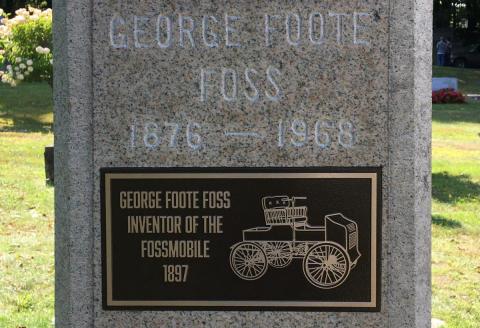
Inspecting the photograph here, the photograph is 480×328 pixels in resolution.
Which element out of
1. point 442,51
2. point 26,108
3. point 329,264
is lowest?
point 329,264

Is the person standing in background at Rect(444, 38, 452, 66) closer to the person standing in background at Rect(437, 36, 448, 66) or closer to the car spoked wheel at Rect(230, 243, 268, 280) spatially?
the person standing in background at Rect(437, 36, 448, 66)

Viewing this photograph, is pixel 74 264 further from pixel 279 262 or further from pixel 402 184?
pixel 402 184

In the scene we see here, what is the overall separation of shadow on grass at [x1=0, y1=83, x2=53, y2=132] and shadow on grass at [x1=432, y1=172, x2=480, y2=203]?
855cm

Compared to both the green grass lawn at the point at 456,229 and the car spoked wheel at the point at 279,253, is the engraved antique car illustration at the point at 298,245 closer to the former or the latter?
the car spoked wheel at the point at 279,253

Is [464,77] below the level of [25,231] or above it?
above

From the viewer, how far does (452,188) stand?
10.9 metres

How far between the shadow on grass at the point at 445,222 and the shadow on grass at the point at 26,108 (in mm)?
9991

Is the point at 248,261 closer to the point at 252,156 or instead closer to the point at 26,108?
the point at 252,156

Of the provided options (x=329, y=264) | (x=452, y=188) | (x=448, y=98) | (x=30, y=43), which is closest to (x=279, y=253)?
(x=329, y=264)

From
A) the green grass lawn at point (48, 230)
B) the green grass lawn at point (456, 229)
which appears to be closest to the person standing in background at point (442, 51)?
the green grass lawn at point (48, 230)

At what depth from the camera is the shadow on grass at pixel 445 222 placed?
8516 millimetres

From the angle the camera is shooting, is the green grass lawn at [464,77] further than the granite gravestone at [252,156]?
Yes

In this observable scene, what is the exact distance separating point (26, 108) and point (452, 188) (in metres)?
12.4

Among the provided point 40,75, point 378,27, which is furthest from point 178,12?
point 40,75
